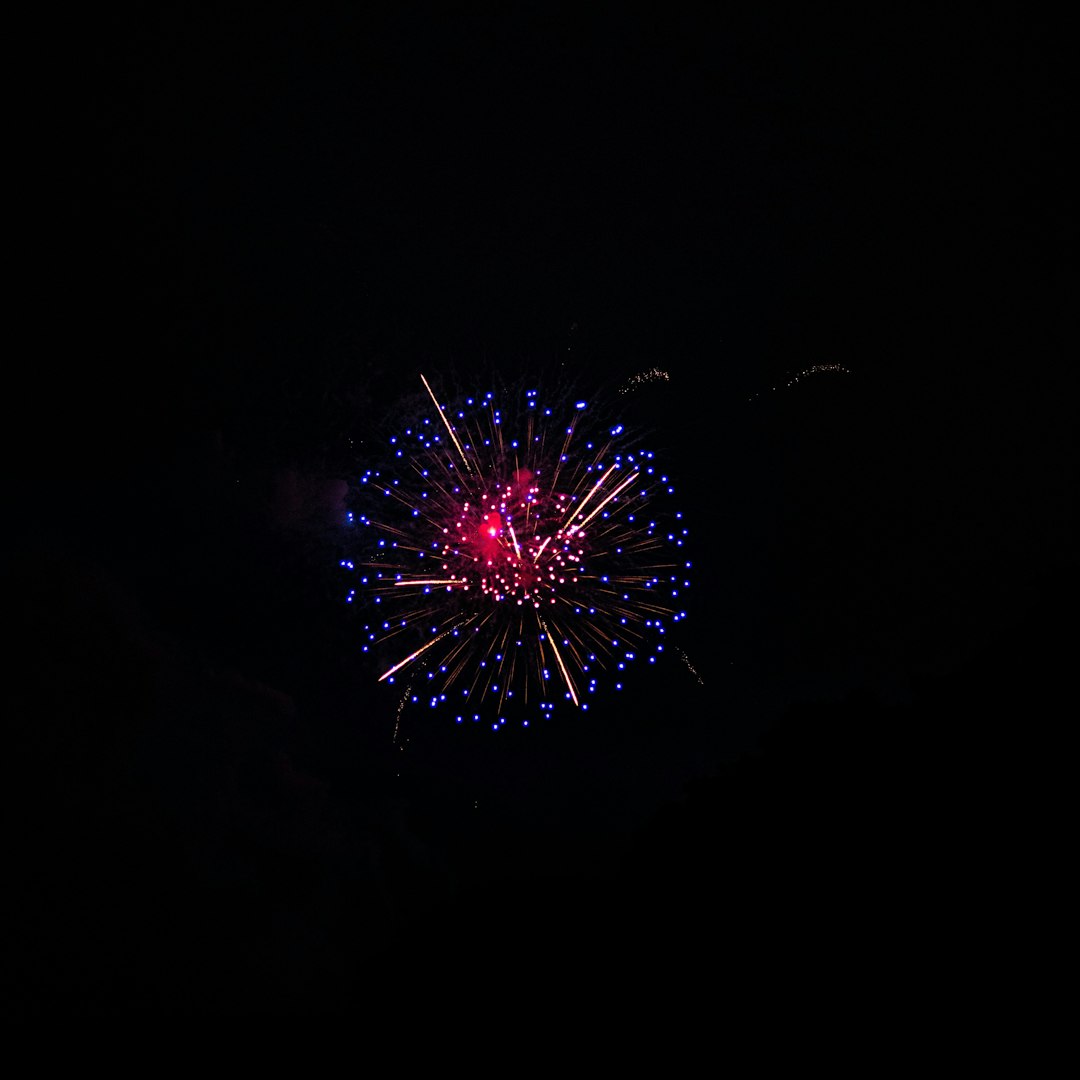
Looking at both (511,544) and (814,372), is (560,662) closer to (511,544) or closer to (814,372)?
(511,544)

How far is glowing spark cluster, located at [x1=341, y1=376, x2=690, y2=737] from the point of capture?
7895 mm

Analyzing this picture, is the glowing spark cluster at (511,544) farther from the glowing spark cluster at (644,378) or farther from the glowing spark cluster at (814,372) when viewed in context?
the glowing spark cluster at (814,372)

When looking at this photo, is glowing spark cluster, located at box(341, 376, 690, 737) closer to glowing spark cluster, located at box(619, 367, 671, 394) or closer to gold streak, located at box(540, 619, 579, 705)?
gold streak, located at box(540, 619, 579, 705)

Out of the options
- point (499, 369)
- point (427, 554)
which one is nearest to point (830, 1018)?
point (427, 554)

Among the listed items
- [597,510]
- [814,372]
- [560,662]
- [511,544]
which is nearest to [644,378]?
[597,510]

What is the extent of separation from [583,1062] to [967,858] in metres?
3.66

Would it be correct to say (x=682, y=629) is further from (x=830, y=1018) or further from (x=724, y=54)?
(x=724, y=54)

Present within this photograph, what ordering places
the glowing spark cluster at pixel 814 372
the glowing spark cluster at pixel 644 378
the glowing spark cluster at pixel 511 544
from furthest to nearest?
the glowing spark cluster at pixel 814 372 < the glowing spark cluster at pixel 644 378 < the glowing spark cluster at pixel 511 544

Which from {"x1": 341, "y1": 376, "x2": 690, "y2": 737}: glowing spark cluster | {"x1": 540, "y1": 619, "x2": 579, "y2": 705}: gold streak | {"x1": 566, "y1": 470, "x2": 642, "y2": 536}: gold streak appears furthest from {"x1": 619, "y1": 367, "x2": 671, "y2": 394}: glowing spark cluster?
{"x1": 540, "y1": 619, "x2": 579, "y2": 705}: gold streak

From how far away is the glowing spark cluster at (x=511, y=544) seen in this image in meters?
7.89

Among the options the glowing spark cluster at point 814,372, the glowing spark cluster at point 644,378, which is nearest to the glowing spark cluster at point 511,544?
the glowing spark cluster at point 644,378

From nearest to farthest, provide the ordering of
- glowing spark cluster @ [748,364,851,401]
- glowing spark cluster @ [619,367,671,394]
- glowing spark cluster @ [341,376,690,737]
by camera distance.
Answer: glowing spark cluster @ [341,376,690,737] → glowing spark cluster @ [619,367,671,394] → glowing spark cluster @ [748,364,851,401]

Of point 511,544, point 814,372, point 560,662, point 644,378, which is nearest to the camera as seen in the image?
point 511,544

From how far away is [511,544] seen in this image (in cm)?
792
